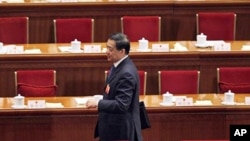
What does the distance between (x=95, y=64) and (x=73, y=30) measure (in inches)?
28.6

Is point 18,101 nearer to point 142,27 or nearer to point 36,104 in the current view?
point 36,104

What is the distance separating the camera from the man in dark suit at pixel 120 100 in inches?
231

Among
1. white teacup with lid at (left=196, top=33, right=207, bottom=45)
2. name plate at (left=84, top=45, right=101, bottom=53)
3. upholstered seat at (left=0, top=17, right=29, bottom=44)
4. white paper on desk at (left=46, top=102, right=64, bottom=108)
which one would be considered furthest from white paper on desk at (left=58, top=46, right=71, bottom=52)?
white teacup with lid at (left=196, top=33, right=207, bottom=45)

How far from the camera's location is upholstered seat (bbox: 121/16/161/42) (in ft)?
28.2

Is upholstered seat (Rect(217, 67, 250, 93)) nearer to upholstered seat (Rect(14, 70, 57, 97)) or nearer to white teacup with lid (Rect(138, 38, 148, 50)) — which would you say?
white teacup with lid (Rect(138, 38, 148, 50))

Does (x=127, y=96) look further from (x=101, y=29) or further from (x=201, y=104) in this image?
(x=101, y=29)

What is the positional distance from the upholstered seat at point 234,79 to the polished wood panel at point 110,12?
1.35 m

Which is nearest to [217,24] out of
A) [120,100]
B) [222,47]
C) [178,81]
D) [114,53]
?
[222,47]

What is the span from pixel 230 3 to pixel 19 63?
246 cm

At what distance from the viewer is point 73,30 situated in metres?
8.59

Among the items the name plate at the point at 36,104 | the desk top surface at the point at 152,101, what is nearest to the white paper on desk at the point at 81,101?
the desk top surface at the point at 152,101

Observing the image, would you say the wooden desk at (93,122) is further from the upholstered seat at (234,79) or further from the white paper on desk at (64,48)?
the white paper on desk at (64,48)

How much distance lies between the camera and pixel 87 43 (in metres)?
8.46

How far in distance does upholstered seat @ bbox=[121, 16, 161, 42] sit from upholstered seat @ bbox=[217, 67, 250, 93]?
1.11 m
